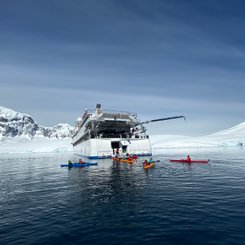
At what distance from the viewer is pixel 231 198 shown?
522 inches

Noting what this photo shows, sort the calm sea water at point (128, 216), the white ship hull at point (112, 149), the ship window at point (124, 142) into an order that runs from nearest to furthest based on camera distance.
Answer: the calm sea water at point (128, 216)
the white ship hull at point (112, 149)
the ship window at point (124, 142)

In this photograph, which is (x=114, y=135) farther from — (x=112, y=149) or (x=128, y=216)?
(x=128, y=216)

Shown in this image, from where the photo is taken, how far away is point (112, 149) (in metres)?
55.8

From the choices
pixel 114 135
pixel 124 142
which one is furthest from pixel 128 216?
pixel 114 135

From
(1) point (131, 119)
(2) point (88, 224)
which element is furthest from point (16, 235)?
(1) point (131, 119)

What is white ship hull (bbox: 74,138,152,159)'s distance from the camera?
52.8 metres

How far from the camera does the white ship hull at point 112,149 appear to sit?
52.8 m

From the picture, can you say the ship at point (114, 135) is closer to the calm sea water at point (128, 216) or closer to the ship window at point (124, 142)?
the ship window at point (124, 142)

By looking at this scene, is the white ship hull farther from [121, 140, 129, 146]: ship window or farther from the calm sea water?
the calm sea water

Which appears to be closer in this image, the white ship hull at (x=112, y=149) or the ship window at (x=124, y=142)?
the white ship hull at (x=112, y=149)

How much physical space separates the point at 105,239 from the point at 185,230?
347 centimetres

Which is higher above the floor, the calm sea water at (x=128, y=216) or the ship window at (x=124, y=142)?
the ship window at (x=124, y=142)

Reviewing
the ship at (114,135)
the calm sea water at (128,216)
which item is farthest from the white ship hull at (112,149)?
the calm sea water at (128,216)

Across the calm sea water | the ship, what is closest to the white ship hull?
the ship
